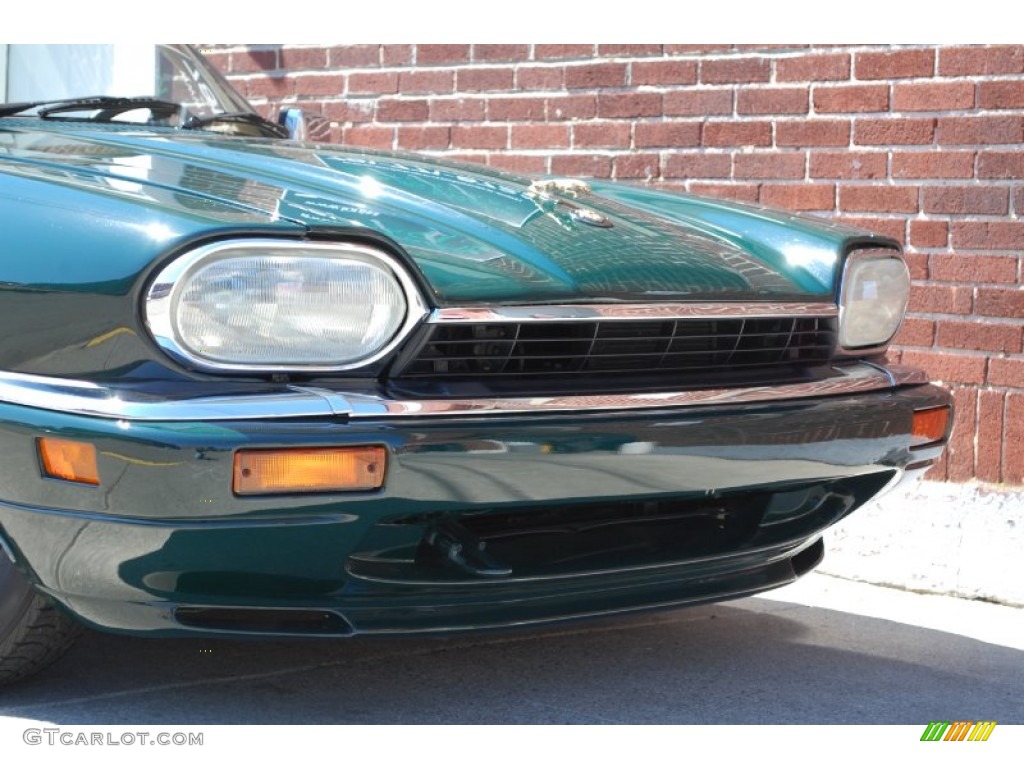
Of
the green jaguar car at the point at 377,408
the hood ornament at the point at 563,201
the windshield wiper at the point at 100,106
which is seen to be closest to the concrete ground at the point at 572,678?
the green jaguar car at the point at 377,408

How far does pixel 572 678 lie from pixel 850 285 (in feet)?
3.18

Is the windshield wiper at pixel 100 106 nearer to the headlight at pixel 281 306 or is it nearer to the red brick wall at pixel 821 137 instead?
the headlight at pixel 281 306

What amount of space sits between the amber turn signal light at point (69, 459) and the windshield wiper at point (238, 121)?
4.74 ft

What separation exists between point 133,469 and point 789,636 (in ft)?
5.72

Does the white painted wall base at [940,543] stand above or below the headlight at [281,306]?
below

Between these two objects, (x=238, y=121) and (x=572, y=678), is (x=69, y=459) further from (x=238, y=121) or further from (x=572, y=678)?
(x=238, y=121)

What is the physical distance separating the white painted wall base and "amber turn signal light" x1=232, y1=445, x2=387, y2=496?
6.51 feet

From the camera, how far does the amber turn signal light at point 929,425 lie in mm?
2934

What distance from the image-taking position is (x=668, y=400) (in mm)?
2545

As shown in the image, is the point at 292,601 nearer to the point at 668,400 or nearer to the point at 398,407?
the point at 398,407

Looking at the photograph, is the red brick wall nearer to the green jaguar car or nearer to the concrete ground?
the concrete ground
